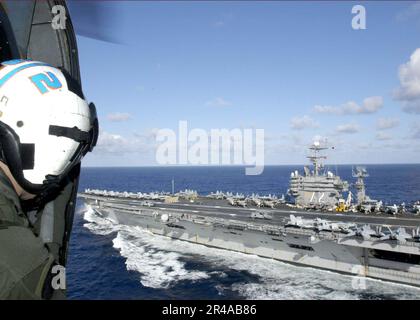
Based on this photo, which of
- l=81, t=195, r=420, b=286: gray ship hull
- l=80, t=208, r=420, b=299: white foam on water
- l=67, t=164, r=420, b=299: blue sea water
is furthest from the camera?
l=81, t=195, r=420, b=286: gray ship hull

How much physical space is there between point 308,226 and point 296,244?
193 cm

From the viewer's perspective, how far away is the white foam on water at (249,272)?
77.0 feet

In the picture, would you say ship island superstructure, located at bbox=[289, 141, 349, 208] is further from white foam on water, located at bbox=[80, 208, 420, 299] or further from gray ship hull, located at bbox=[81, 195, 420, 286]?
white foam on water, located at bbox=[80, 208, 420, 299]

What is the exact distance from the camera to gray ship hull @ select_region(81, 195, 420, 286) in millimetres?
24891

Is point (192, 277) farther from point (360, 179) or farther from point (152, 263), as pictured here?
point (360, 179)

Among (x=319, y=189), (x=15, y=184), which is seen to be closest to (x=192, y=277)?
(x=319, y=189)

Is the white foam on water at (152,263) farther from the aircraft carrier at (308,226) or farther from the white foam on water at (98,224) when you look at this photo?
the white foam on water at (98,224)

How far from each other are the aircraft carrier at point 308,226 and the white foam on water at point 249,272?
904mm

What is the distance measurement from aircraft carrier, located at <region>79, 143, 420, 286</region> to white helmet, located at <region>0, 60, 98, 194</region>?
2576cm

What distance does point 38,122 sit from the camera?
224cm

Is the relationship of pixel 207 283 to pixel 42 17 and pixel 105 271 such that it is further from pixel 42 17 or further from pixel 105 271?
pixel 42 17

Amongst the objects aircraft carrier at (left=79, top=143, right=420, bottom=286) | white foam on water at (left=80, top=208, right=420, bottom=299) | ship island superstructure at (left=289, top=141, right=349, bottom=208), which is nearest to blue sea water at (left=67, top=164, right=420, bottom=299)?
white foam on water at (left=80, top=208, right=420, bottom=299)

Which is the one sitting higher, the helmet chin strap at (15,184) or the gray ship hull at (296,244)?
the helmet chin strap at (15,184)

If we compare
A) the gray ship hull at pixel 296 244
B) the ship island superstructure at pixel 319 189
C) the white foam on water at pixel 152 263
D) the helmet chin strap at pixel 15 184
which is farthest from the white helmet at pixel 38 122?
the ship island superstructure at pixel 319 189
